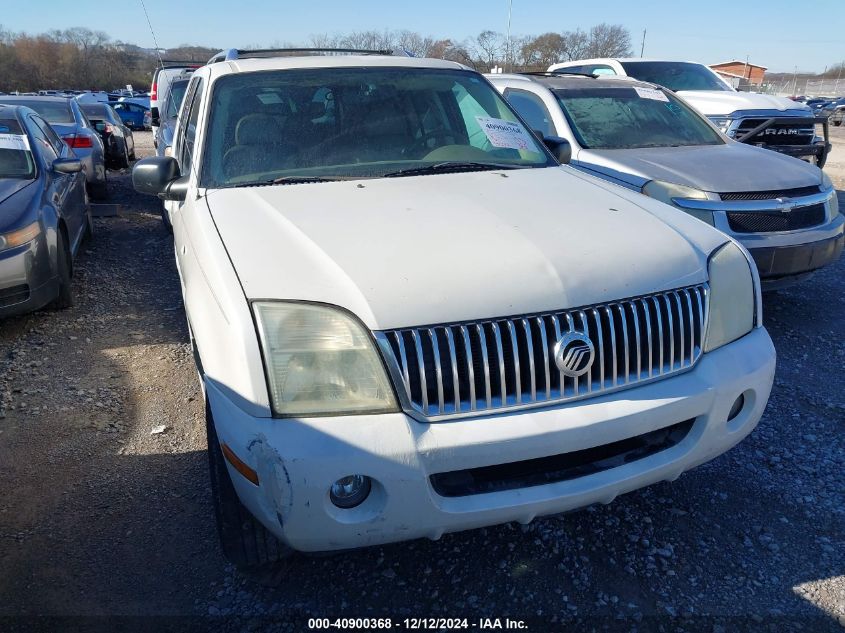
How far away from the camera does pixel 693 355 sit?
2.31 metres

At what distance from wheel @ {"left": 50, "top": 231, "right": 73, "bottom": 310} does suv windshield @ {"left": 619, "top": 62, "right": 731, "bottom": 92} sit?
313 inches

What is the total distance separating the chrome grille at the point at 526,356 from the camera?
6.48ft

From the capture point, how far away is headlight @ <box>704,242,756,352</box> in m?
2.39

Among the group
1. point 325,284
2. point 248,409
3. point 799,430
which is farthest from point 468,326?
point 799,430

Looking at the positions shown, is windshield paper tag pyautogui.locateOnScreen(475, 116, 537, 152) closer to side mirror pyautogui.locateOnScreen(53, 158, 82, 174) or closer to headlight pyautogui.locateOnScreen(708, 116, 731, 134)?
side mirror pyautogui.locateOnScreen(53, 158, 82, 174)

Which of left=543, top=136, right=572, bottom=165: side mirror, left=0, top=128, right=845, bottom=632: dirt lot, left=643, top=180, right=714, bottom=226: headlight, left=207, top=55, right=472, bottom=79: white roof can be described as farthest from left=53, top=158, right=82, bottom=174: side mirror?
left=643, top=180, right=714, bottom=226: headlight

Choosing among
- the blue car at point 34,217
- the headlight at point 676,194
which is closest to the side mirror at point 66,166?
the blue car at point 34,217

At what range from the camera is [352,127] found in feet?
11.0

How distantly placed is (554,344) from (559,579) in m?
0.95

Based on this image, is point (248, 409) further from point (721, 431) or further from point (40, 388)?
point (40, 388)

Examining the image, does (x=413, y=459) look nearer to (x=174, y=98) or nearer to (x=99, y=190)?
(x=99, y=190)

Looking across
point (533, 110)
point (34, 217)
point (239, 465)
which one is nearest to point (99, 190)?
point (34, 217)

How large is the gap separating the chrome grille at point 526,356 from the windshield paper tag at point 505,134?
1579 mm

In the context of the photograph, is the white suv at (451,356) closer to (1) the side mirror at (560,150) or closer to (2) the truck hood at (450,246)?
(2) the truck hood at (450,246)
